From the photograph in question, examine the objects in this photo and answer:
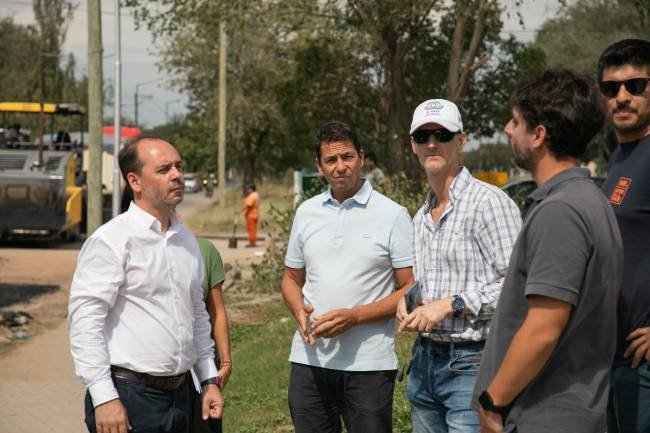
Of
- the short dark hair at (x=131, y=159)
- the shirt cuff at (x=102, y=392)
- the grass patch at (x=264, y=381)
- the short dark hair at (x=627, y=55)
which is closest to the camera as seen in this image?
the shirt cuff at (x=102, y=392)

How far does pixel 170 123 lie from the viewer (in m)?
100

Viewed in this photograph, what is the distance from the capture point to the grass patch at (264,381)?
25.6 ft

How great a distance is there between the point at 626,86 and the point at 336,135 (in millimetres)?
1542

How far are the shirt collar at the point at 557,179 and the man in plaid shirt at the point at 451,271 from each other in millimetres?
1048

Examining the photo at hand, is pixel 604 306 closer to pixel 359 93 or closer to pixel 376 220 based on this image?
pixel 376 220

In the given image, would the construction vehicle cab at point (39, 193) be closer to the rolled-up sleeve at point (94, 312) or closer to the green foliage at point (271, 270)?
the green foliage at point (271, 270)

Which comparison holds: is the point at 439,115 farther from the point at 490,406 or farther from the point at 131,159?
the point at 490,406

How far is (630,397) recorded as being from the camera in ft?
13.2

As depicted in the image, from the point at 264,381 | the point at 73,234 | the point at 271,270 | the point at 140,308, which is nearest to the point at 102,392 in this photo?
the point at 140,308

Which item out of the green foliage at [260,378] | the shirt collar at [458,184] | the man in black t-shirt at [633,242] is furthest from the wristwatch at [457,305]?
the green foliage at [260,378]

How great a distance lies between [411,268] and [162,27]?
18.6 metres

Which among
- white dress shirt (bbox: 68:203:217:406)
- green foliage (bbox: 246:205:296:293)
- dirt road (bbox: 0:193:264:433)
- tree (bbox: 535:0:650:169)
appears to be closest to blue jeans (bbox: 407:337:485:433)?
white dress shirt (bbox: 68:203:217:406)

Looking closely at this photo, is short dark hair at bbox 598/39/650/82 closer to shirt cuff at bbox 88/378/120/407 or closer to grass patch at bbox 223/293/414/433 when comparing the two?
shirt cuff at bbox 88/378/120/407

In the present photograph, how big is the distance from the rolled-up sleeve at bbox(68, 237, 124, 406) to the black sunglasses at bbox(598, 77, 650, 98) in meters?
1.96
